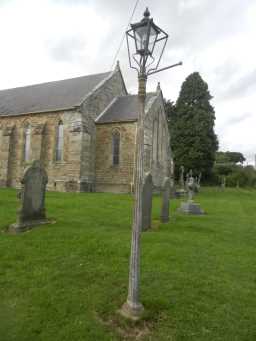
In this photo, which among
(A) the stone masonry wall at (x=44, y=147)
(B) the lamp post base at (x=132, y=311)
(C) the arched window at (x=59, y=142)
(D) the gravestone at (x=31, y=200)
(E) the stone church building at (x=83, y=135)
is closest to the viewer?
(B) the lamp post base at (x=132, y=311)

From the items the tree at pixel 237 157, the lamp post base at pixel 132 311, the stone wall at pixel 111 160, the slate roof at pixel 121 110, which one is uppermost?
the tree at pixel 237 157

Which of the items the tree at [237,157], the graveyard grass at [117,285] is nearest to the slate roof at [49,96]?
the graveyard grass at [117,285]

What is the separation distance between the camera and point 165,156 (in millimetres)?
25906

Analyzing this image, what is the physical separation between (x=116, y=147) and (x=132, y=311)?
61.0 ft

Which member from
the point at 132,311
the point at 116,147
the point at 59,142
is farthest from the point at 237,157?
the point at 132,311

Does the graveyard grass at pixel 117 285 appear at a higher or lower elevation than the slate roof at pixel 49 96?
lower

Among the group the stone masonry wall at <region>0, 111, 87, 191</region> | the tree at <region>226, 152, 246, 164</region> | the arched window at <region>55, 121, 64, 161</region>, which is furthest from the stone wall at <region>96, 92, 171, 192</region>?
the tree at <region>226, 152, 246, 164</region>

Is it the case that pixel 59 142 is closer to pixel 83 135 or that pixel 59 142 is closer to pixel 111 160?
pixel 83 135

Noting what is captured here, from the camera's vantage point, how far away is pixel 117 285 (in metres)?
4.22

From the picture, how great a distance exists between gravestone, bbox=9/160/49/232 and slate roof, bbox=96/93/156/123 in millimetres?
13521

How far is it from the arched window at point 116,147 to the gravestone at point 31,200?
13.6 metres

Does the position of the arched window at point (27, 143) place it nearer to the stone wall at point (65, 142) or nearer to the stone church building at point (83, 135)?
the stone church building at point (83, 135)

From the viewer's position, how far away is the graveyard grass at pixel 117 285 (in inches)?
124

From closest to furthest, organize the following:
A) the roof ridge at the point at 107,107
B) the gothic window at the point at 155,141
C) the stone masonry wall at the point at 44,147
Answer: the stone masonry wall at the point at 44,147 < the roof ridge at the point at 107,107 < the gothic window at the point at 155,141
